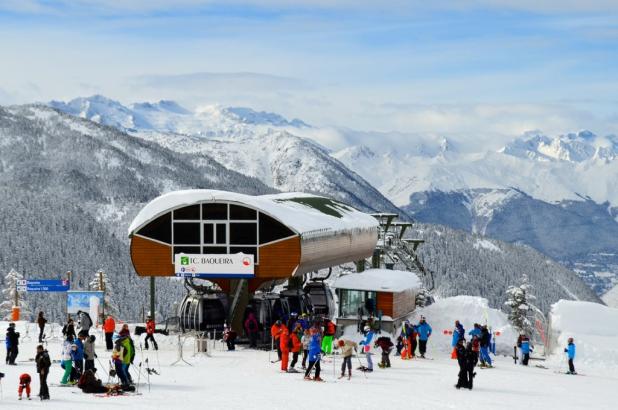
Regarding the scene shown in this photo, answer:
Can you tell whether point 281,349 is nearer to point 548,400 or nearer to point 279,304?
point 548,400

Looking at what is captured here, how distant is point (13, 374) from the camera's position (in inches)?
1257

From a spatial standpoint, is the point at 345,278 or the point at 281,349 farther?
the point at 345,278

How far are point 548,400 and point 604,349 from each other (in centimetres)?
1847

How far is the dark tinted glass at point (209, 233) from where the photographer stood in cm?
4822

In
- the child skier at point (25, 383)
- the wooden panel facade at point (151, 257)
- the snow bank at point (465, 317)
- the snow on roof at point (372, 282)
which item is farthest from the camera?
the snow bank at point (465, 317)

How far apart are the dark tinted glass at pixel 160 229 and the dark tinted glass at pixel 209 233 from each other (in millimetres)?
1738

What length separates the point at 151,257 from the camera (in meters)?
48.5

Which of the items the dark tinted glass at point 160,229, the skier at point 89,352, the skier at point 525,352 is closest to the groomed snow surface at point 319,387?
the skier at point 525,352

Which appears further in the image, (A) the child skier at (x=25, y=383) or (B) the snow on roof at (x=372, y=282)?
(B) the snow on roof at (x=372, y=282)

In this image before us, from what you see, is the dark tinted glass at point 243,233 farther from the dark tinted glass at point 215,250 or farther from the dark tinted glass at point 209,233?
the dark tinted glass at point 209,233

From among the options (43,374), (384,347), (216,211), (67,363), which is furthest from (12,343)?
(216,211)

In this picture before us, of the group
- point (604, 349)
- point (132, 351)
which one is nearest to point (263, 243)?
point (604, 349)

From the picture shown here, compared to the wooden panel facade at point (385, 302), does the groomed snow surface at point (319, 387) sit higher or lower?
lower

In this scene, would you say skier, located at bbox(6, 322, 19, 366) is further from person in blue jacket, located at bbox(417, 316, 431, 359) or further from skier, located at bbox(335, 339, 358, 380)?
person in blue jacket, located at bbox(417, 316, 431, 359)
